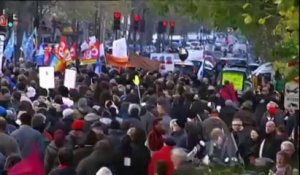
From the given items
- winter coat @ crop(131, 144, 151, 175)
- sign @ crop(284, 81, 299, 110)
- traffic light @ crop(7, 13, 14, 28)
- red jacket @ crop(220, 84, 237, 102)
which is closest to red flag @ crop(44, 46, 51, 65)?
traffic light @ crop(7, 13, 14, 28)

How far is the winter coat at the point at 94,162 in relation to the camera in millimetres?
10703

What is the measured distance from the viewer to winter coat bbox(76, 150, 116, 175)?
10.7m

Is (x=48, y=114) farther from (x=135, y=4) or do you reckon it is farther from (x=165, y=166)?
(x=135, y=4)

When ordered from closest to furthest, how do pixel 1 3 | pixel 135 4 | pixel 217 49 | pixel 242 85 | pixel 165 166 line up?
pixel 165 166 → pixel 242 85 → pixel 1 3 → pixel 135 4 → pixel 217 49

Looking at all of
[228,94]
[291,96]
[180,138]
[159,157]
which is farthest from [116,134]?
[228,94]

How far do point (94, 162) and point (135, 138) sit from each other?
3.61 ft

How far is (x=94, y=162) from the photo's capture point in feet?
35.3

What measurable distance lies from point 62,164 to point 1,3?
27.6 m

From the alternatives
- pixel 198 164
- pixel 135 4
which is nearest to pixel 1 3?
pixel 135 4

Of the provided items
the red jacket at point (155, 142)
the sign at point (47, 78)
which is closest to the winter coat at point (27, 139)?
the red jacket at point (155, 142)

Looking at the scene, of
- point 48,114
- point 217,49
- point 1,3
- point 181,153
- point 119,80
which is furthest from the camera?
point 217,49

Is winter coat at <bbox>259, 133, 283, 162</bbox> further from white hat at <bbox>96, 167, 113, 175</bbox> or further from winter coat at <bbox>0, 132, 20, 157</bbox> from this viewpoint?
winter coat at <bbox>0, 132, 20, 157</bbox>

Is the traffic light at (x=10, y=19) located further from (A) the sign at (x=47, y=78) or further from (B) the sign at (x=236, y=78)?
(A) the sign at (x=47, y=78)

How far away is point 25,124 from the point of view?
12.7 metres
